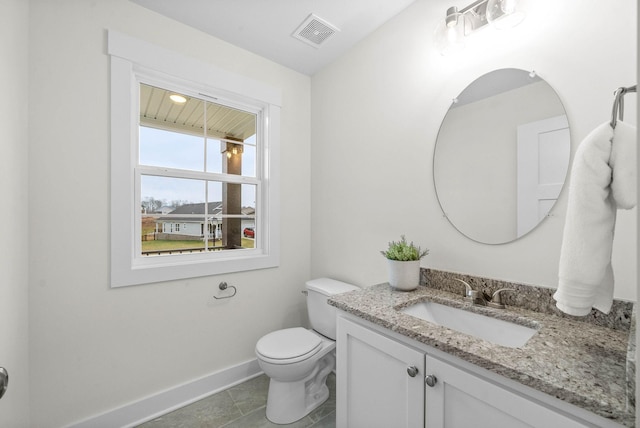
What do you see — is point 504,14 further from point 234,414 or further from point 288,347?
point 234,414

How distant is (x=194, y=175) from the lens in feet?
6.36

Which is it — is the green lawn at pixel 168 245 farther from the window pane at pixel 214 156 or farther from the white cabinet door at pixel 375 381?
the white cabinet door at pixel 375 381

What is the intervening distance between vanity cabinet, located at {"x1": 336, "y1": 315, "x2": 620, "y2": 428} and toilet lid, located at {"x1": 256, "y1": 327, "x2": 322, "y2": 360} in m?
0.40

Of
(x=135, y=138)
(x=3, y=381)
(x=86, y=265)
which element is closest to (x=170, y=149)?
(x=135, y=138)

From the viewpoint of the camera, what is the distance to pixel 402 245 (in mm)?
1497

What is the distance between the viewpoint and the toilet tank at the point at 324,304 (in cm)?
187

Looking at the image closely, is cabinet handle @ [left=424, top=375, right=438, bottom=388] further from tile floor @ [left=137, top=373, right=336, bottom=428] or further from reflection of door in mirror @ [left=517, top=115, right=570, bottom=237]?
tile floor @ [left=137, top=373, right=336, bottom=428]

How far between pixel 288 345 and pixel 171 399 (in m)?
0.84

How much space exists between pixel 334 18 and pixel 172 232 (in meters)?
1.78

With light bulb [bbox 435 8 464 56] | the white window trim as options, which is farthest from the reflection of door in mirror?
the white window trim

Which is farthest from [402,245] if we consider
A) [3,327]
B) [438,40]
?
[3,327]

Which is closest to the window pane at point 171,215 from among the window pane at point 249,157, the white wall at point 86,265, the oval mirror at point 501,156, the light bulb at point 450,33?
the white wall at point 86,265

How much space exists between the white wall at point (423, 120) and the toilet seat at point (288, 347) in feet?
1.71

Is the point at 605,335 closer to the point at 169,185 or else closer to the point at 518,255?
the point at 518,255
